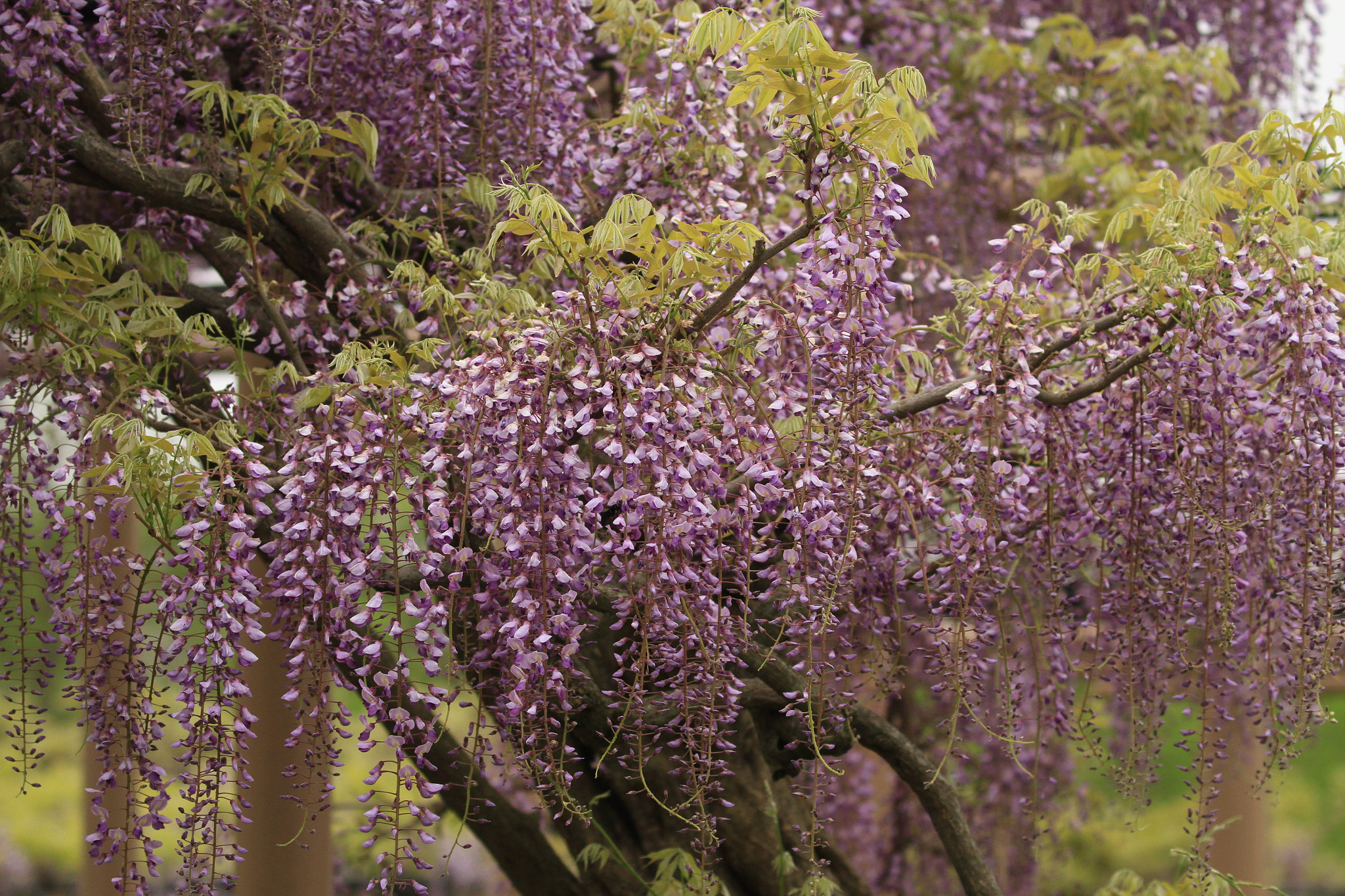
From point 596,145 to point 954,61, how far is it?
159cm

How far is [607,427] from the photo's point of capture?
1796mm

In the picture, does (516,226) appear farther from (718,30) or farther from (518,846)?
(518,846)

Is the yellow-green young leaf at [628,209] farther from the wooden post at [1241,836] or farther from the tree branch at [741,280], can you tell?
the wooden post at [1241,836]

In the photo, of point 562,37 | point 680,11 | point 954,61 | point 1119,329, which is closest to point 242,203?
point 562,37

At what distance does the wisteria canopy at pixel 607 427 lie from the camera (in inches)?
72.3

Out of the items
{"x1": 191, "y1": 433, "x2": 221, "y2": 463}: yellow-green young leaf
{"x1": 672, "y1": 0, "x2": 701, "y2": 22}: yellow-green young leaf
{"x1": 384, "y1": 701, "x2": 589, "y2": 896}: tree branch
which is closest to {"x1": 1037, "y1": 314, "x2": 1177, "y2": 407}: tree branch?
{"x1": 672, "y1": 0, "x2": 701, "y2": 22}: yellow-green young leaf

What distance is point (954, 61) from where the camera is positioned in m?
Answer: 3.69

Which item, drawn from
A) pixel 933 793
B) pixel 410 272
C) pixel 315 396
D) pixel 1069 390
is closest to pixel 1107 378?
pixel 1069 390

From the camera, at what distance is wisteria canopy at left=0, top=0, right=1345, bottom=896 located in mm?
1836

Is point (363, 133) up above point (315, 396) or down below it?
above

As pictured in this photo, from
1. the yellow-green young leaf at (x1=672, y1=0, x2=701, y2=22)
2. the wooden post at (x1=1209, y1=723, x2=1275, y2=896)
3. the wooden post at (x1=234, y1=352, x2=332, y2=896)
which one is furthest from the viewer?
the wooden post at (x1=1209, y1=723, x2=1275, y2=896)

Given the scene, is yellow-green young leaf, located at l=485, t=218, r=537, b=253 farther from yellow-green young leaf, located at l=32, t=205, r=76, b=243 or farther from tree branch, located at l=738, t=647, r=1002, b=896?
tree branch, located at l=738, t=647, r=1002, b=896

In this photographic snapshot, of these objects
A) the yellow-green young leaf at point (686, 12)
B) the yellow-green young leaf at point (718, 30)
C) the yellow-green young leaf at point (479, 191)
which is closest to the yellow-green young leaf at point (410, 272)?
the yellow-green young leaf at point (479, 191)

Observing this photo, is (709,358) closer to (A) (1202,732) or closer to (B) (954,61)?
(A) (1202,732)
